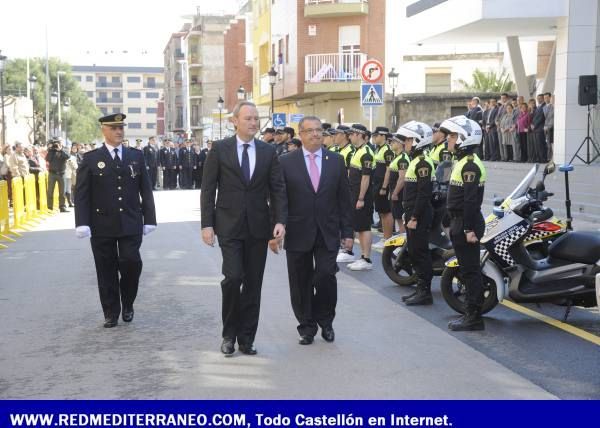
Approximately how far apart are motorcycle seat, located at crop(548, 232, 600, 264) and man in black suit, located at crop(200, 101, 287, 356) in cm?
274

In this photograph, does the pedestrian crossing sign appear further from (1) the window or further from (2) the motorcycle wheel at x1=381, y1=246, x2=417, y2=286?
(1) the window

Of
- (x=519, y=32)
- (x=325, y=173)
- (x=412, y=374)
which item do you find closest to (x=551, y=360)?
(x=412, y=374)

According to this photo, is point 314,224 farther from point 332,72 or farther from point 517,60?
point 332,72

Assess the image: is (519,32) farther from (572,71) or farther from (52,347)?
(52,347)

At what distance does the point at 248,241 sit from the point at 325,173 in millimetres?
882

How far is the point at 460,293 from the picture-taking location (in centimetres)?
862

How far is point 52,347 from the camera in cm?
738

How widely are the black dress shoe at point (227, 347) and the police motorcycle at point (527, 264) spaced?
94.3 inches

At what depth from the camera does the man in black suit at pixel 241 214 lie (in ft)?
22.5

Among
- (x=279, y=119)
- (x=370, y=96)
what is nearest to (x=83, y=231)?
(x=370, y=96)

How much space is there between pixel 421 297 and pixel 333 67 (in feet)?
105

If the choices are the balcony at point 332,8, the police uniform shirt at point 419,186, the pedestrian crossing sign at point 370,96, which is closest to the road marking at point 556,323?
the police uniform shirt at point 419,186

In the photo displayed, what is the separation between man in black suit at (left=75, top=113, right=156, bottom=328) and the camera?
→ 815cm

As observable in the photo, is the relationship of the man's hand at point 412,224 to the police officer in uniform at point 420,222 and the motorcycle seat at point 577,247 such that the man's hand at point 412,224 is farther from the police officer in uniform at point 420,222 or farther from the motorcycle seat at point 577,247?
the motorcycle seat at point 577,247
